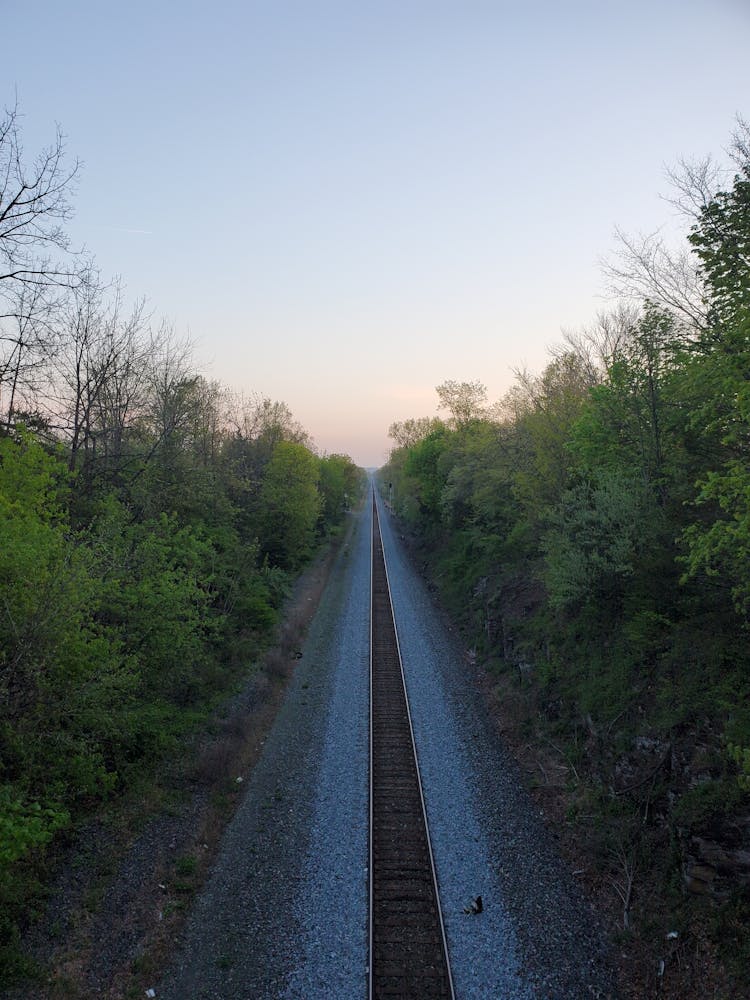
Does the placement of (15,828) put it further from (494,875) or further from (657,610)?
(657,610)

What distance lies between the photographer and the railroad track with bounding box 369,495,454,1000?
8234 mm

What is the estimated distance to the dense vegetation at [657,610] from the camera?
8.71 metres

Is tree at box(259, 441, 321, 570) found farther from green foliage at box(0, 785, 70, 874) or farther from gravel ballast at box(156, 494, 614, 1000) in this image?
green foliage at box(0, 785, 70, 874)

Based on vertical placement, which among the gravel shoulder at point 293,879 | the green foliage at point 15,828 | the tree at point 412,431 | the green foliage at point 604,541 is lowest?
the gravel shoulder at point 293,879

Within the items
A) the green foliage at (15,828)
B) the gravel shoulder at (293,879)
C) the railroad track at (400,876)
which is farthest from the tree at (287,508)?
the green foliage at (15,828)

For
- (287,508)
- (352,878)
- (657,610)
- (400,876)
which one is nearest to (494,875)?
(400,876)

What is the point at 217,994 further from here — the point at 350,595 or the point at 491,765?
the point at 350,595

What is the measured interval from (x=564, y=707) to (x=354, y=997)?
8987mm

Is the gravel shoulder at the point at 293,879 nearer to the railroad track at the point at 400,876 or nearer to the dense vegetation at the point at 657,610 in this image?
the railroad track at the point at 400,876

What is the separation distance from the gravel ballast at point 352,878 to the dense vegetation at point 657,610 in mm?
1314

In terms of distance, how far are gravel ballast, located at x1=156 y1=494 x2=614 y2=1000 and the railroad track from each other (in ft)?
0.76

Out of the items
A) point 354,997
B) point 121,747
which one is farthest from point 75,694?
point 354,997

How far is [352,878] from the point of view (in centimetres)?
1025

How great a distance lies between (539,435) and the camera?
2250 centimetres
